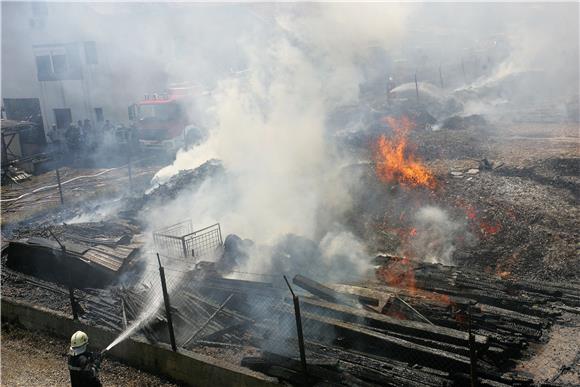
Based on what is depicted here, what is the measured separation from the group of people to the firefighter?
76.3ft

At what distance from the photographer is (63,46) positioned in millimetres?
31000

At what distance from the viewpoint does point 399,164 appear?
15.8 m

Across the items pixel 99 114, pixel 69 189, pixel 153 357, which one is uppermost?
pixel 99 114

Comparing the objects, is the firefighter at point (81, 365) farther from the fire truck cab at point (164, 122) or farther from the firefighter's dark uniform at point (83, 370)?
the fire truck cab at point (164, 122)

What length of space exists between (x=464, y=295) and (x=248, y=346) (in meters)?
3.83

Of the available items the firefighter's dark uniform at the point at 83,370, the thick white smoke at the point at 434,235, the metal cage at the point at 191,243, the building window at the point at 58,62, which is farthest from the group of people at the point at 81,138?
the firefighter's dark uniform at the point at 83,370

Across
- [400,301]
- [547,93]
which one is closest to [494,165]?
[400,301]

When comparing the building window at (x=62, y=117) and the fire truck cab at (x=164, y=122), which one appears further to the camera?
the building window at (x=62, y=117)

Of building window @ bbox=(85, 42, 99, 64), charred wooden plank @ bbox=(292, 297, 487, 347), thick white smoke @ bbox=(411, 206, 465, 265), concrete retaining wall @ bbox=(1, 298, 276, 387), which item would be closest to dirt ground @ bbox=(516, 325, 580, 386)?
charred wooden plank @ bbox=(292, 297, 487, 347)

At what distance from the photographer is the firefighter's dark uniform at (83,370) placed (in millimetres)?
6363

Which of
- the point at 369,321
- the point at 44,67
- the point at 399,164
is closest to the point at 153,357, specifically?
the point at 369,321

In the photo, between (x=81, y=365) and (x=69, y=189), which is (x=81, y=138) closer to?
(x=69, y=189)

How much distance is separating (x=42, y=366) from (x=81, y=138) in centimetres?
2137

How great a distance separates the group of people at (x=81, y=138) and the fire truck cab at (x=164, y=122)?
6.13 feet
